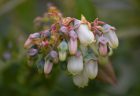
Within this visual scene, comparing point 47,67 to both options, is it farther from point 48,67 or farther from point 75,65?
point 75,65

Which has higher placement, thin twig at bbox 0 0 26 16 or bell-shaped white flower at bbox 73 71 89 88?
thin twig at bbox 0 0 26 16

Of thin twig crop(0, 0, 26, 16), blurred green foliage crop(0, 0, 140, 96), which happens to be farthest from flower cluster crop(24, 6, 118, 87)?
thin twig crop(0, 0, 26, 16)

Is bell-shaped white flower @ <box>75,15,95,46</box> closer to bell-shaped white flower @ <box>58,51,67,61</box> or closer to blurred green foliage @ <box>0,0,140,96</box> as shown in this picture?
bell-shaped white flower @ <box>58,51,67,61</box>

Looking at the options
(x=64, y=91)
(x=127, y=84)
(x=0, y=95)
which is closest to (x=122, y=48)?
(x=127, y=84)

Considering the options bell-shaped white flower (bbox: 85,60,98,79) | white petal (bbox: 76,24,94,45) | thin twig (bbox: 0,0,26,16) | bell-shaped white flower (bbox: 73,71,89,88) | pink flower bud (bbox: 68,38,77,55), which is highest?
thin twig (bbox: 0,0,26,16)

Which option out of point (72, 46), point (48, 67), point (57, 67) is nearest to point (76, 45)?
point (72, 46)

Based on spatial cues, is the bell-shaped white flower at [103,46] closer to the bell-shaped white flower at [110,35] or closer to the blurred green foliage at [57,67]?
→ the bell-shaped white flower at [110,35]

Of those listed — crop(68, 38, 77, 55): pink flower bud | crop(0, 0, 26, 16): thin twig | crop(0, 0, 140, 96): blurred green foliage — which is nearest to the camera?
crop(68, 38, 77, 55): pink flower bud
